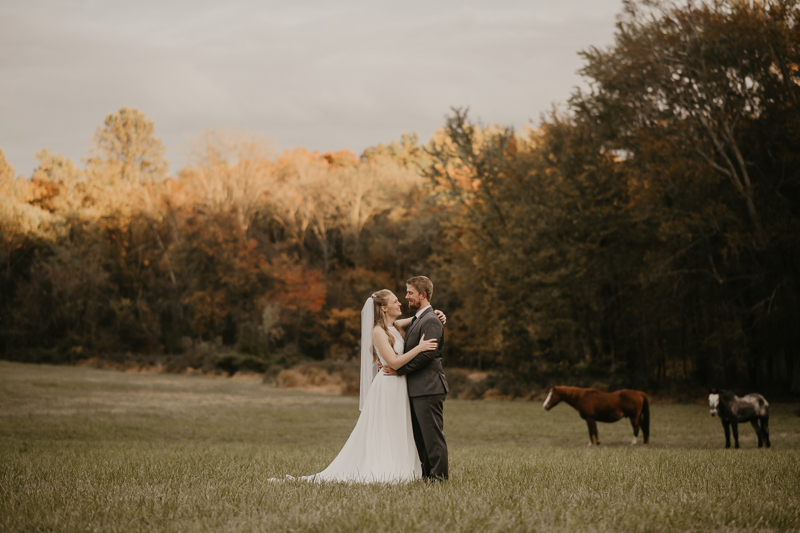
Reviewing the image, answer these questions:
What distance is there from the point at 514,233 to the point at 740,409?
19669mm

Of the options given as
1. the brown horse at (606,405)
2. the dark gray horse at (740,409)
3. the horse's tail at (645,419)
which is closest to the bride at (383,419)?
the brown horse at (606,405)

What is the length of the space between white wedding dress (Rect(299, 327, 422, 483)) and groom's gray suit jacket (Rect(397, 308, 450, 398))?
20 centimetres

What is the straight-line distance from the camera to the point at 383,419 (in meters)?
7.39

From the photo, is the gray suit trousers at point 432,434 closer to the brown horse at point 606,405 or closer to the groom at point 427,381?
the groom at point 427,381

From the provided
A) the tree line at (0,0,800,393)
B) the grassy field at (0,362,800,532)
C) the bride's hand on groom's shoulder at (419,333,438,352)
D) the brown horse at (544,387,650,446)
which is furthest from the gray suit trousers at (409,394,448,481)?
the tree line at (0,0,800,393)

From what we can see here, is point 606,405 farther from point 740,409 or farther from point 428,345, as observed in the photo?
point 428,345

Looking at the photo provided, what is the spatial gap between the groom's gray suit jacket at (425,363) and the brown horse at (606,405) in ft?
26.1

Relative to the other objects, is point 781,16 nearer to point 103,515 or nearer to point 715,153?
point 715,153

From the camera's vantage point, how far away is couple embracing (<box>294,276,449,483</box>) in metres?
7.12

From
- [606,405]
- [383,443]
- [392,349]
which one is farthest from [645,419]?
[392,349]

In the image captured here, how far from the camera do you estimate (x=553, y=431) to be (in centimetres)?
1869

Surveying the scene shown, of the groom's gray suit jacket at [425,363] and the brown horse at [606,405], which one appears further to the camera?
the brown horse at [606,405]

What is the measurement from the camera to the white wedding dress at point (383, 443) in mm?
7227

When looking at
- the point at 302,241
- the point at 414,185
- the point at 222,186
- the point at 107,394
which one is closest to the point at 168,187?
the point at 222,186
